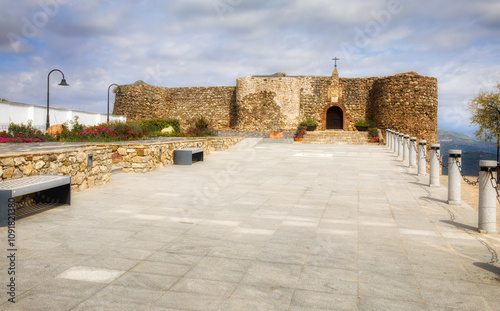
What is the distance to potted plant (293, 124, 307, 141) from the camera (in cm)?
2602

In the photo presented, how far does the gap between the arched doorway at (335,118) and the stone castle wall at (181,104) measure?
7.82 m

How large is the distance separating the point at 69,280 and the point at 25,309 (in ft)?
1.64

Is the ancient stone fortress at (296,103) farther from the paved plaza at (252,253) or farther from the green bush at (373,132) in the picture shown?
the paved plaza at (252,253)

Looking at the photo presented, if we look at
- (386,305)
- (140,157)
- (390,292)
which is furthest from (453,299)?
(140,157)

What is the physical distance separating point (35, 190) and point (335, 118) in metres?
27.1

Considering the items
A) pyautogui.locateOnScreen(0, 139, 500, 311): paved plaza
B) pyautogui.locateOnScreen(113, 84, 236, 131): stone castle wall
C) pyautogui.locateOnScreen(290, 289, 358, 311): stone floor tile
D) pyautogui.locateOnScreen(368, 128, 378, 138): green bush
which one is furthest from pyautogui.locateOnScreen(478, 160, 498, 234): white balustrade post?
pyautogui.locateOnScreen(113, 84, 236, 131): stone castle wall

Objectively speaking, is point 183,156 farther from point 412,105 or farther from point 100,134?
point 412,105

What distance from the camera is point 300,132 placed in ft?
87.2

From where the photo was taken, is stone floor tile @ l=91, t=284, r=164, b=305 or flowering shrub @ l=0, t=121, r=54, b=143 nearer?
stone floor tile @ l=91, t=284, r=164, b=305

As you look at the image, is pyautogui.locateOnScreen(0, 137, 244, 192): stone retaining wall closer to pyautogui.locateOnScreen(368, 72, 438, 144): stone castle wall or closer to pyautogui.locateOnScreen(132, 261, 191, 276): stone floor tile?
pyautogui.locateOnScreen(132, 261, 191, 276): stone floor tile

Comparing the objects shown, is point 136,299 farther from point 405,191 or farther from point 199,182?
point 405,191

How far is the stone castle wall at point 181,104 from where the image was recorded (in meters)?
31.5

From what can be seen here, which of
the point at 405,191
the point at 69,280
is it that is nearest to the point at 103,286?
the point at 69,280

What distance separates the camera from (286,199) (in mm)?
6809
